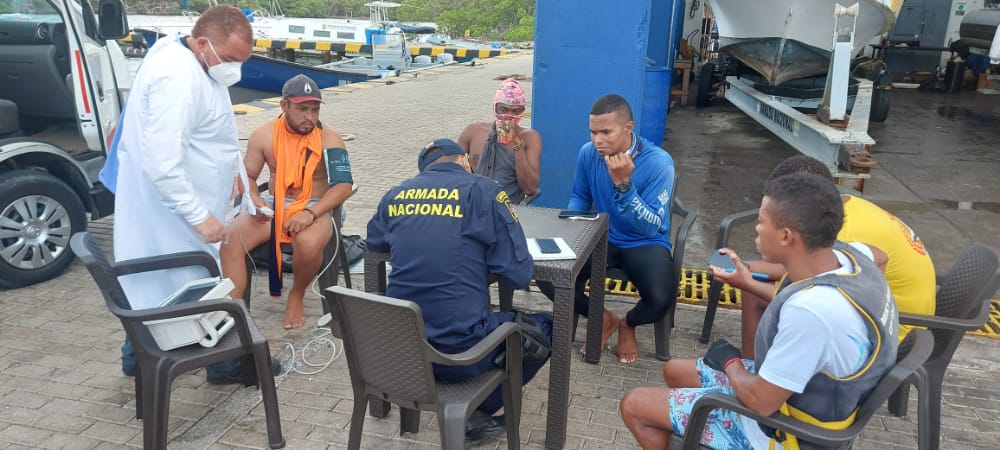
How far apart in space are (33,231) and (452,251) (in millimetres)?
3569

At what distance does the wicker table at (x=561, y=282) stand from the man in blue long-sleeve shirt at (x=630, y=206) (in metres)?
0.14

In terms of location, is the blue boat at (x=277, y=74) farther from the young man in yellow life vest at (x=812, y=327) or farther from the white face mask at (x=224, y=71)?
the young man in yellow life vest at (x=812, y=327)

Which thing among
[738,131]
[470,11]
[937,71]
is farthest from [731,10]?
[470,11]

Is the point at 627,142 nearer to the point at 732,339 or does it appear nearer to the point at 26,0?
the point at 732,339

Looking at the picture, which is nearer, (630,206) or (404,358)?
(404,358)

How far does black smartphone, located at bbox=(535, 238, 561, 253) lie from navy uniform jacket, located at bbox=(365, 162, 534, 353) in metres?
0.37

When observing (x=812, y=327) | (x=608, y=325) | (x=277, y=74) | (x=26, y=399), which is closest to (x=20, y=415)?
(x=26, y=399)

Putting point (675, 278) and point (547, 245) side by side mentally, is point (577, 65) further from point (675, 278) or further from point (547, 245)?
point (547, 245)

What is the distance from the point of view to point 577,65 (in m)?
4.97

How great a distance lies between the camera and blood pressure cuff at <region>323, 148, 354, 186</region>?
4.02 metres

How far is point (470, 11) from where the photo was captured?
158 ft

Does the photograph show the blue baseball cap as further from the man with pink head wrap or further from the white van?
the white van

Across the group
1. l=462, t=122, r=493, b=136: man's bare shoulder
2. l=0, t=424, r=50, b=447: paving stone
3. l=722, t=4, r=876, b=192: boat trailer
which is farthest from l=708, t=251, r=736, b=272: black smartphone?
l=722, t=4, r=876, b=192: boat trailer

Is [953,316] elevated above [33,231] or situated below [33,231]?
above
